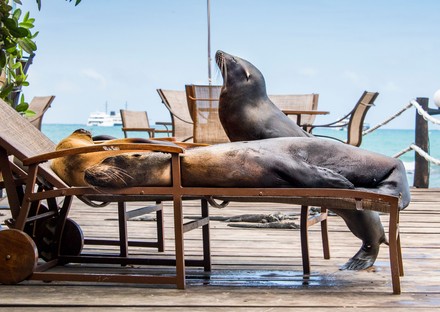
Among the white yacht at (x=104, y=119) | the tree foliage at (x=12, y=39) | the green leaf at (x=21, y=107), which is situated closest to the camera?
the tree foliage at (x=12, y=39)

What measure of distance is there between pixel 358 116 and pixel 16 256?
4.77 meters

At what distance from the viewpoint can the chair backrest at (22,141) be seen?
2.79 meters

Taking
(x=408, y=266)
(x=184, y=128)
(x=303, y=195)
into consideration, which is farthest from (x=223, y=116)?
(x=184, y=128)

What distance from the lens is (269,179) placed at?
263 centimetres

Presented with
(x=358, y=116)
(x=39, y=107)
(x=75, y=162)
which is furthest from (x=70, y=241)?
(x=358, y=116)

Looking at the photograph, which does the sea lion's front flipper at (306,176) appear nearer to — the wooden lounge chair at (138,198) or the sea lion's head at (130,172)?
the wooden lounge chair at (138,198)

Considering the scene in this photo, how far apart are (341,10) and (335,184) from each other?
10256cm

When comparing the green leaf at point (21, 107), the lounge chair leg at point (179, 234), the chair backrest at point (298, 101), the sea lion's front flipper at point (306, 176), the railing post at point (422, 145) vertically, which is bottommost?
the railing post at point (422, 145)

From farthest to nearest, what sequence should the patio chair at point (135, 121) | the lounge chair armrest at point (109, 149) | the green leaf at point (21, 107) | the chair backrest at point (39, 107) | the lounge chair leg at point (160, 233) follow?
the patio chair at point (135, 121)
the chair backrest at point (39, 107)
the green leaf at point (21, 107)
the lounge chair leg at point (160, 233)
the lounge chair armrest at point (109, 149)

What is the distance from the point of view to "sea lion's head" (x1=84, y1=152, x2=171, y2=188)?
8.64 feet

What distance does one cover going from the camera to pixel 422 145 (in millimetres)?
8469

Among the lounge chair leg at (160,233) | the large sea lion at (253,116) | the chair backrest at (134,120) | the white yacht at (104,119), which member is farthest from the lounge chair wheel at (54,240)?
the white yacht at (104,119)

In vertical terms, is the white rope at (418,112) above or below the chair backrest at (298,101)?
below

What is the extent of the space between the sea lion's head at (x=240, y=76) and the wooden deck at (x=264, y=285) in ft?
2.35
